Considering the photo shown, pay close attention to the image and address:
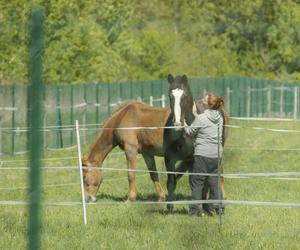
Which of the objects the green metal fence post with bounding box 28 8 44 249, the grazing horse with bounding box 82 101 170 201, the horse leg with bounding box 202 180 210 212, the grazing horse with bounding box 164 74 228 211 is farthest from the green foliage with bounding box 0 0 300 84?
the green metal fence post with bounding box 28 8 44 249

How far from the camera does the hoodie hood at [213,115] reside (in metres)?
13.7

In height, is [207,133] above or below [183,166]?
above

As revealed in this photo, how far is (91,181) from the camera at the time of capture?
16438 mm

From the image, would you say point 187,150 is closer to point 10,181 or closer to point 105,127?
point 105,127

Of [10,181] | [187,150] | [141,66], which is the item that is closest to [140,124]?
[187,150]

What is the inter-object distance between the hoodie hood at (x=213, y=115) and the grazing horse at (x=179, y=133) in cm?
Answer: 92

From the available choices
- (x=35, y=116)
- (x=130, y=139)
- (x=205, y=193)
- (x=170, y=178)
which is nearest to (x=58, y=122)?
(x=130, y=139)

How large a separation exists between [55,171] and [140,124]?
18.5 ft

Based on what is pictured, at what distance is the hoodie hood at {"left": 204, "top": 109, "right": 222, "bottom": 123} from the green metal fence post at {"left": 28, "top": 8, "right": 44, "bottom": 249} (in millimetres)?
9691

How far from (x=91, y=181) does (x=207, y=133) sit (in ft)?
10.8

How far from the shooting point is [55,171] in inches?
867

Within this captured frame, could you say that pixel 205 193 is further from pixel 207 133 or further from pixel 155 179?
pixel 155 179

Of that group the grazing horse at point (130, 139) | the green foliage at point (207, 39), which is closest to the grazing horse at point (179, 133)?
the grazing horse at point (130, 139)

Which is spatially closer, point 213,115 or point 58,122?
point 213,115
